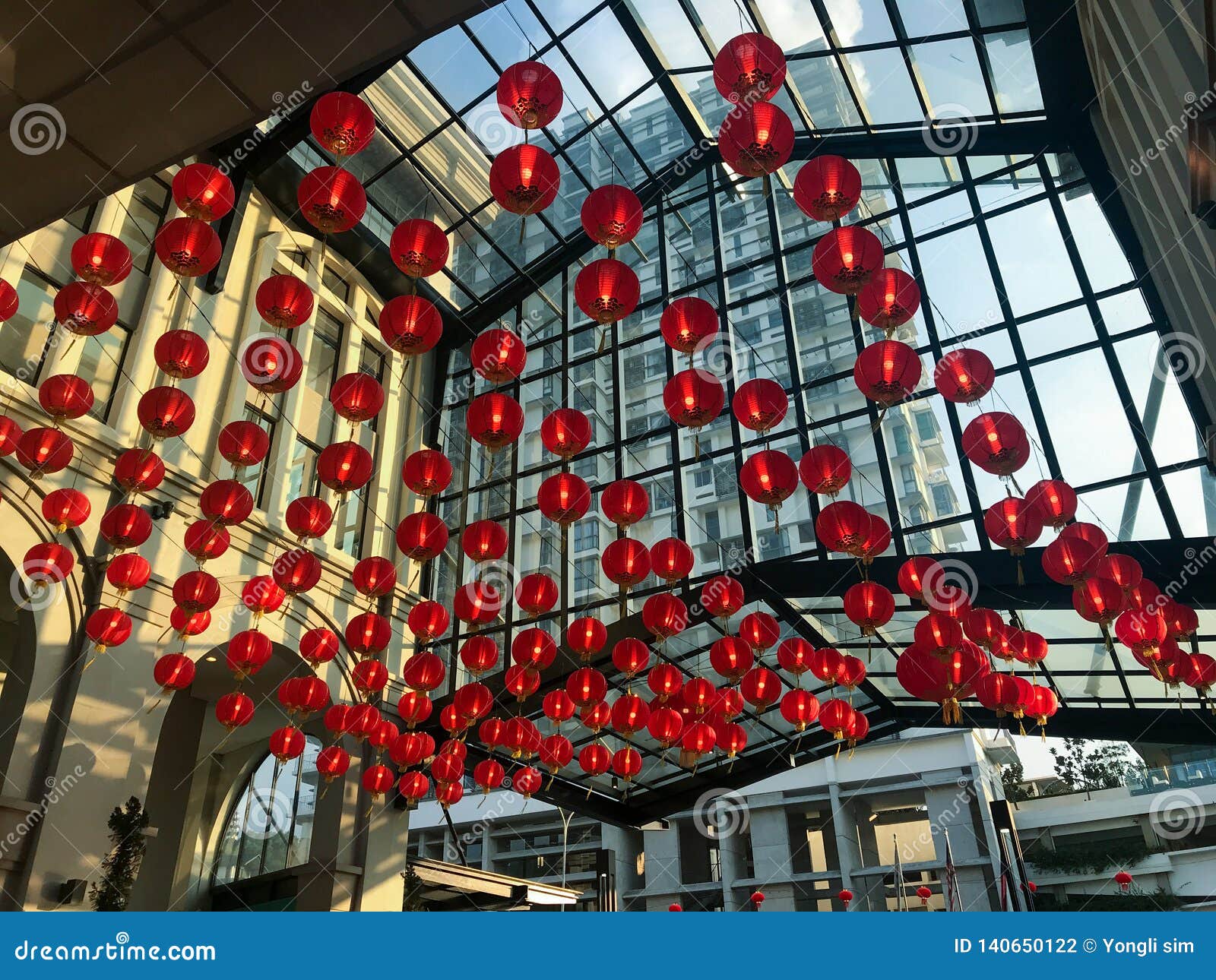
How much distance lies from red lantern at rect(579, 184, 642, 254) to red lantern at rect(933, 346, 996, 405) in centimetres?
248

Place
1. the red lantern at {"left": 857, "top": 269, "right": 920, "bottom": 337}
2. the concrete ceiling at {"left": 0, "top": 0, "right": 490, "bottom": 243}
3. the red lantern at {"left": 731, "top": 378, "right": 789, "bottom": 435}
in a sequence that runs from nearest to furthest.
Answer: the concrete ceiling at {"left": 0, "top": 0, "right": 490, "bottom": 243}, the red lantern at {"left": 857, "top": 269, "right": 920, "bottom": 337}, the red lantern at {"left": 731, "top": 378, "right": 789, "bottom": 435}

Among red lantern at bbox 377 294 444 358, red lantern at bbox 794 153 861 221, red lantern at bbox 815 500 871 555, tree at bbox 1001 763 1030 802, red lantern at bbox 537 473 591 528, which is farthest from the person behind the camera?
tree at bbox 1001 763 1030 802

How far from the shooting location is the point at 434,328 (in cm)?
610

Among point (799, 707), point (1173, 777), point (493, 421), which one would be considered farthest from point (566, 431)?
point (1173, 777)

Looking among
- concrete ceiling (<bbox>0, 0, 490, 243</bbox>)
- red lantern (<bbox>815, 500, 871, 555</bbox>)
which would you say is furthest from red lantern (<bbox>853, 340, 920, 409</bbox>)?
concrete ceiling (<bbox>0, 0, 490, 243</bbox>)

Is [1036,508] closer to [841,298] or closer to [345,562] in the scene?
[841,298]

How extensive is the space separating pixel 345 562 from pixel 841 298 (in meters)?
7.18

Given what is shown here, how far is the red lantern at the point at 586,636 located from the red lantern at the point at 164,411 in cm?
391

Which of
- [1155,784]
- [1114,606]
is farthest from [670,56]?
[1155,784]

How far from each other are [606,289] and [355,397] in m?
2.24

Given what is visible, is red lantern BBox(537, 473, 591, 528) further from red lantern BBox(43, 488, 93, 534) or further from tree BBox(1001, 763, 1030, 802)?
tree BBox(1001, 763, 1030, 802)

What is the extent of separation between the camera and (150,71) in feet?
13.0

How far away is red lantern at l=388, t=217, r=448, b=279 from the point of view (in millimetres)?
5695

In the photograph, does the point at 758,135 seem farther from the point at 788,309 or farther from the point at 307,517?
the point at 788,309
